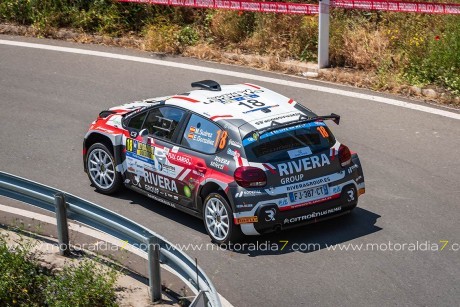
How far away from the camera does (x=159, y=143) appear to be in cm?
1259

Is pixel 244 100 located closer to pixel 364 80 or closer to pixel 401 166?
pixel 401 166

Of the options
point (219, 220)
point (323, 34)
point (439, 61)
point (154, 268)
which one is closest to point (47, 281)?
point (154, 268)

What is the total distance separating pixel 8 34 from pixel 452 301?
13.2 m

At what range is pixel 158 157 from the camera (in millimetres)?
12555

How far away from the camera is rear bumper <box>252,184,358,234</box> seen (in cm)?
1145

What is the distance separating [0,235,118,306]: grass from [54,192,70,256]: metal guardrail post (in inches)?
12.4

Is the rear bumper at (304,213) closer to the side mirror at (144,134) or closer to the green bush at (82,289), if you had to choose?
the green bush at (82,289)

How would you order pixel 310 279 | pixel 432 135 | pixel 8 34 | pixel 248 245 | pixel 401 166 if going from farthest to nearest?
pixel 8 34 → pixel 432 135 → pixel 401 166 → pixel 248 245 → pixel 310 279

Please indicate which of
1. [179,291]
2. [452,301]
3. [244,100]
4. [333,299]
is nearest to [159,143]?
[244,100]

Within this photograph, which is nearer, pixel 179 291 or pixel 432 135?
pixel 179 291

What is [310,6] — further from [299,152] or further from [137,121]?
[299,152]

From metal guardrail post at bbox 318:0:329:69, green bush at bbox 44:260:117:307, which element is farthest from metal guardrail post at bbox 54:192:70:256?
metal guardrail post at bbox 318:0:329:69

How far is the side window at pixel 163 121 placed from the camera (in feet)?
41.1

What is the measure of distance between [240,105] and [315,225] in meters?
1.79
